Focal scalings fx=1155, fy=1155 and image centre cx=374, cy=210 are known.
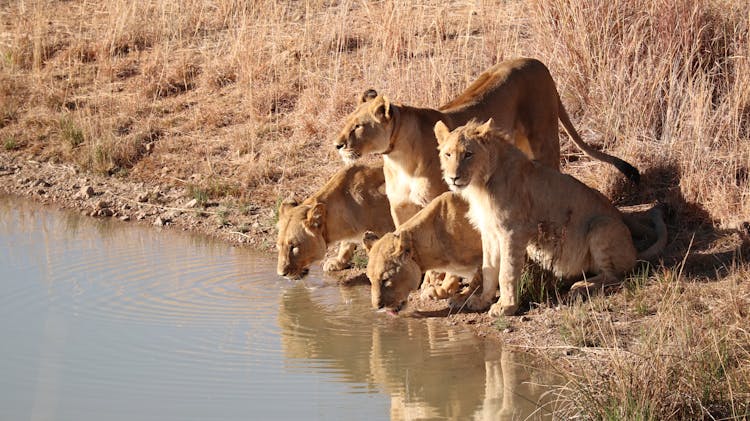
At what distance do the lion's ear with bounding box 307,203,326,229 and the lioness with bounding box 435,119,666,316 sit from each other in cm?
119

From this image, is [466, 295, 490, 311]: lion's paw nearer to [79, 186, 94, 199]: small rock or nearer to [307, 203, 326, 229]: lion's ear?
[307, 203, 326, 229]: lion's ear

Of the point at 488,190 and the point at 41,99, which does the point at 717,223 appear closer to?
the point at 488,190

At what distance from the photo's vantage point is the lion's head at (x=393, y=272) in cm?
714

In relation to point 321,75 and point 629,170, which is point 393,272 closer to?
point 629,170

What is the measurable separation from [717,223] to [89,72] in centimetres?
779

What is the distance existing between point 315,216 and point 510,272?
5.09 feet

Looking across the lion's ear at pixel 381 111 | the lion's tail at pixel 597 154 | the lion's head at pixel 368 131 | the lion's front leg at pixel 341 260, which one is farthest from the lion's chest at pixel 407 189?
the lion's tail at pixel 597 154

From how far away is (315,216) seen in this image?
25.9 ft

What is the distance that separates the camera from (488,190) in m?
7.02

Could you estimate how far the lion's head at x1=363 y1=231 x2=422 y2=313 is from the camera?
7.14 m

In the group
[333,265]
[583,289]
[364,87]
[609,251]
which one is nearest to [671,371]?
[583,289]

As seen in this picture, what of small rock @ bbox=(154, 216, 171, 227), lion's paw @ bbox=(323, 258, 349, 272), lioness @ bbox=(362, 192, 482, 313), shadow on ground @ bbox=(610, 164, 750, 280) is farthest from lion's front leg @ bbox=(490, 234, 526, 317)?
small rock @ bbox=(154, 216, 171, 227)

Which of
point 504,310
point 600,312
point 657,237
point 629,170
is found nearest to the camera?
point 600,312

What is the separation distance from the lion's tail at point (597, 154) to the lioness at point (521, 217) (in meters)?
0.95
